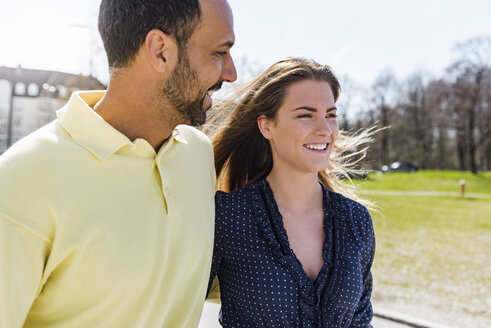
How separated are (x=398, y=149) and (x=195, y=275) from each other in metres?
52.8

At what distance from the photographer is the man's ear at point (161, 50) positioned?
175 cm

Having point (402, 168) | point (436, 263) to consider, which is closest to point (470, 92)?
point (402, 168)

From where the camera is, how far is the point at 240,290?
2.26 metres

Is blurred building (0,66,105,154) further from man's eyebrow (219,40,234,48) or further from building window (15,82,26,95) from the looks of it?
man's eyebrow (219,40,234,48)

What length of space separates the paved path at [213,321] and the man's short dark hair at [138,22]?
292 cm

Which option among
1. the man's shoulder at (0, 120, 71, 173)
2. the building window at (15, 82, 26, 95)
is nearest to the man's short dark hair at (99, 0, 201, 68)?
the man's shoulder at (0, 120, 71, 173)

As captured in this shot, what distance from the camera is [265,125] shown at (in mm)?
2812

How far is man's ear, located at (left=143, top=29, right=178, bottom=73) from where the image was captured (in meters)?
1.75

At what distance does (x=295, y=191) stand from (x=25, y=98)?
59.5 meters

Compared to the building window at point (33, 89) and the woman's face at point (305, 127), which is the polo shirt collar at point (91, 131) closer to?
the woman's face at point (305, 127)

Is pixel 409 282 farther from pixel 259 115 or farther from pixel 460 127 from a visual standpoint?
pixel 460 127

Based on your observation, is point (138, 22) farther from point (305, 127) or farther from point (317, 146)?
point (317, 146)

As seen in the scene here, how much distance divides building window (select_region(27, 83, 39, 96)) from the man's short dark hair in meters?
60.9

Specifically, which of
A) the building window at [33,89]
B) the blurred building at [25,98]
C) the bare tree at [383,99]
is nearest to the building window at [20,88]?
the blurred building at [25,98]
